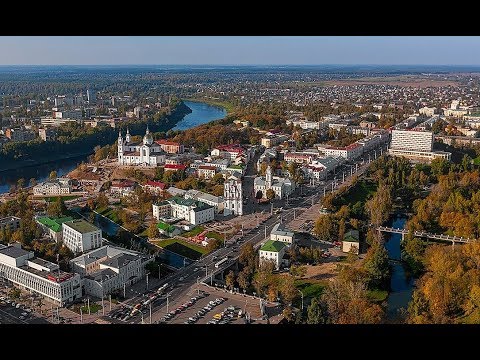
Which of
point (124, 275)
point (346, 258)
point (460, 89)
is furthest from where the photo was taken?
point (460, 89)

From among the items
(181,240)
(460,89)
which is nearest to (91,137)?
(181,240)

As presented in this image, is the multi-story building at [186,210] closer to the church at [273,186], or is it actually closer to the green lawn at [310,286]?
the church at [273,186]

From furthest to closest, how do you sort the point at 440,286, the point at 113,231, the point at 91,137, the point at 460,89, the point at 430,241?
the point at 460,89 < the point at 91,137 < the point at 113,231 < the point at 430,241 < the point at 440,286

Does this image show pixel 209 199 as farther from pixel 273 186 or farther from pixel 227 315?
pixel 227 315

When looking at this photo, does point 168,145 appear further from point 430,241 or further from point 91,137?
point 430,241

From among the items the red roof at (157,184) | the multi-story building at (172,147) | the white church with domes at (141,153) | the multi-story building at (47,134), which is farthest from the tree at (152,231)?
the multi-story building at (47,134)

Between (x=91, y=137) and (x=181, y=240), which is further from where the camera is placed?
(x=91, y=137)

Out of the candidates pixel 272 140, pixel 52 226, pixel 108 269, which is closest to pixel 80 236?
pixel 52 226
